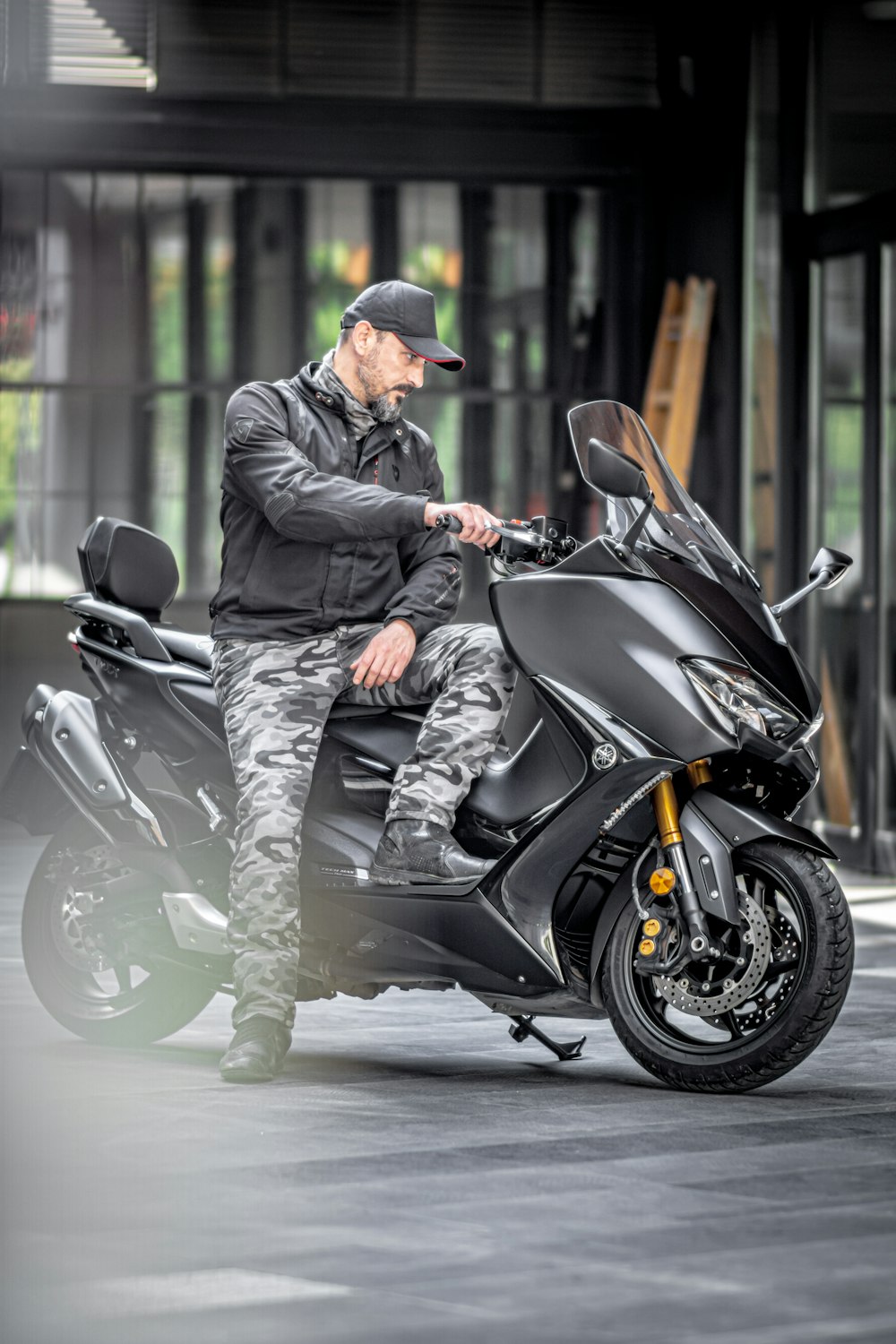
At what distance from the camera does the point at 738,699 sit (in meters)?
4.56

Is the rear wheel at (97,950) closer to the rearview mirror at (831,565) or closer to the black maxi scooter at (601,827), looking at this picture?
the black maxi scooter at (601,827)

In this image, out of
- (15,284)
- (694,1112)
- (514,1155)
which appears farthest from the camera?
(15,284)

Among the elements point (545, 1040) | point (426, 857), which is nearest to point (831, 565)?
point (426, 857)

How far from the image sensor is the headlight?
4523mm

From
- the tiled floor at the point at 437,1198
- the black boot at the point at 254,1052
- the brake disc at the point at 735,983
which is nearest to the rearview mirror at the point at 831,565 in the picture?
the brake disc at the point at 735,983

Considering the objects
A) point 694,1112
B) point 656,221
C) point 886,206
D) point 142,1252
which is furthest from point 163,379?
point 142,1252

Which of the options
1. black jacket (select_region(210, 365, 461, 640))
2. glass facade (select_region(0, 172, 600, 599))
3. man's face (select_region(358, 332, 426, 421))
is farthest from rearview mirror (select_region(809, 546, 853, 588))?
glass facade (select_region(0, 172, 600, 599))

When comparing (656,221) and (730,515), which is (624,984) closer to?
(730,515)

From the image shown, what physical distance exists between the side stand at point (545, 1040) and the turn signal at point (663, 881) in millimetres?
725

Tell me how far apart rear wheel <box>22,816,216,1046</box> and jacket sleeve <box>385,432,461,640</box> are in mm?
887

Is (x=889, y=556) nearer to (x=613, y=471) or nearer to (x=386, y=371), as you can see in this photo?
(x=386, y=371)

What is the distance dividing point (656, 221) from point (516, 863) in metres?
8.69

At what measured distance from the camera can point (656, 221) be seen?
1278cm

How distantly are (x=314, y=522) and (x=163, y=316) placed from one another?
26.7ft
